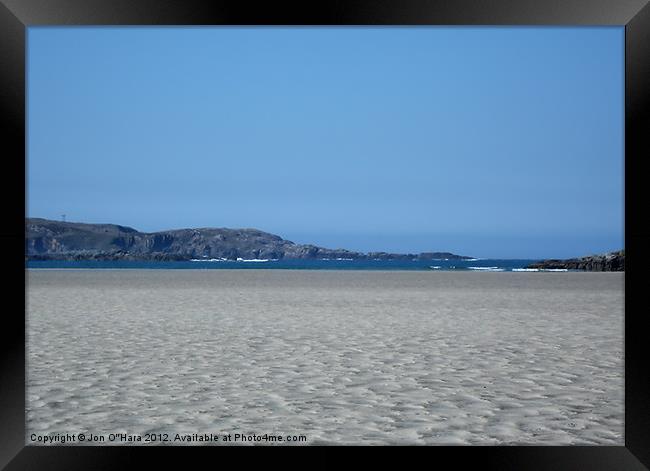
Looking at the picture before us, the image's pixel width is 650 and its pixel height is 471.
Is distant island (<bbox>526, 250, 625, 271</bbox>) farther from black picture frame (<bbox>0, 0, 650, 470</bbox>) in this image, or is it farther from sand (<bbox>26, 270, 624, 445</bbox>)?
black picture frame (<bbox>0, 0, 650, 470</bbox>)

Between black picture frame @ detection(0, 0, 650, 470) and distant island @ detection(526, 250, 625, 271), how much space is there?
43.9 meters

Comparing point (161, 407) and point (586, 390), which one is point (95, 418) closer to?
point (161, 407)

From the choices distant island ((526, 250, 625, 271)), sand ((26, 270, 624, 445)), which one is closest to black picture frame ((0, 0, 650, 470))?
sand ((26, 270, 624, 445))

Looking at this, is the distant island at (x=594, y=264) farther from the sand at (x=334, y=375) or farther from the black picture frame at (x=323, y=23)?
A: the black picture frame at (x=323, y=23)

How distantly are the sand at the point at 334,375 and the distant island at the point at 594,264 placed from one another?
3601 cm

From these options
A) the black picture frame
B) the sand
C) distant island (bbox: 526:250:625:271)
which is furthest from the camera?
distant island (bbox: 526:250:625:271)

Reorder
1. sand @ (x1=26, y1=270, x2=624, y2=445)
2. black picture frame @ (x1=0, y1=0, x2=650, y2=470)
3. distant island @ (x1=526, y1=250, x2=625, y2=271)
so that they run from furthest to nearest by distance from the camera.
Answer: distant island @ (x1=526, y1=250, x2=625, y2=271) < sand @ (x1=26, y1=270, x2=624, y2=445) < black picture frame @ (x1=0, y1=0, x2=650, y2=470)

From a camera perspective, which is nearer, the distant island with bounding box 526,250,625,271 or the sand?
the sand

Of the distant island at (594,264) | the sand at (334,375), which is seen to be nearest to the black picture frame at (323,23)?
the sand at (334,375)

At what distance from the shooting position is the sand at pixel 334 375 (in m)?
5.47

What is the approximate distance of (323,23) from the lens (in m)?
4.82

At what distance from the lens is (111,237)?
12119 cm

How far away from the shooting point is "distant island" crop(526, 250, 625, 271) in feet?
155

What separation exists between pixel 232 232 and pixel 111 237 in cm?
2097
